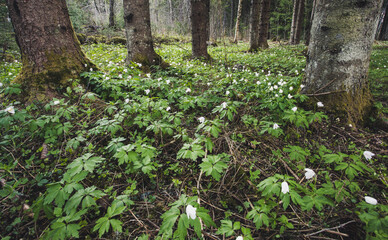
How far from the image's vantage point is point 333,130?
256 cm

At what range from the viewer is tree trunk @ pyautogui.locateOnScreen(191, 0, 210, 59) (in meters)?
6.90

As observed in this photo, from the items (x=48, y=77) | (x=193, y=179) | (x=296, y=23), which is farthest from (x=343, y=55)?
(x=296, y=23)

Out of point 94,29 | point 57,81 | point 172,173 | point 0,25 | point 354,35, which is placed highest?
point 94,29

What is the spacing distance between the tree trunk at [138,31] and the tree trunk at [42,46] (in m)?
1.67

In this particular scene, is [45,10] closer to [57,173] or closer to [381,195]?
[57,173]

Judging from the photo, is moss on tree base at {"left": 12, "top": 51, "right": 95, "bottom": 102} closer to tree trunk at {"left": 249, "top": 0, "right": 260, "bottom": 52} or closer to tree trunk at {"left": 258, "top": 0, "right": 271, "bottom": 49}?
tree trunk at {"left": 249, "top": 0, "right": 260, "bottom": 52}

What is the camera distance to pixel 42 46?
3037 mm

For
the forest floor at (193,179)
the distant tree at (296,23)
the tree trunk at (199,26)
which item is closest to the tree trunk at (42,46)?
the forest floor at (193,179)

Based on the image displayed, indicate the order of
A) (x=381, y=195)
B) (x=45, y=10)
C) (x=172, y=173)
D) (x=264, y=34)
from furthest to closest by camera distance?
(x=264, y=34)
(x=45, y=10)
(x=172, y=173)
(x=381, y=195)

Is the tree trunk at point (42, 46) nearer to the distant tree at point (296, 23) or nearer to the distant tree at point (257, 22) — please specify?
the distant tree at point (257, 22)

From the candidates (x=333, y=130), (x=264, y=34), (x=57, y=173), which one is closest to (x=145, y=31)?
(x=57, y=173)

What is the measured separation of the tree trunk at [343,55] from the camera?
93.4 inches

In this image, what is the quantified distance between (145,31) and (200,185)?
4.63 metres

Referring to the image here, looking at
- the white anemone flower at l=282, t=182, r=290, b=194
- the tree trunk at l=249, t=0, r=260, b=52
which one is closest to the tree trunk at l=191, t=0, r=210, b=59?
the tree trunk at l=249, t=0, r=260, b=52
